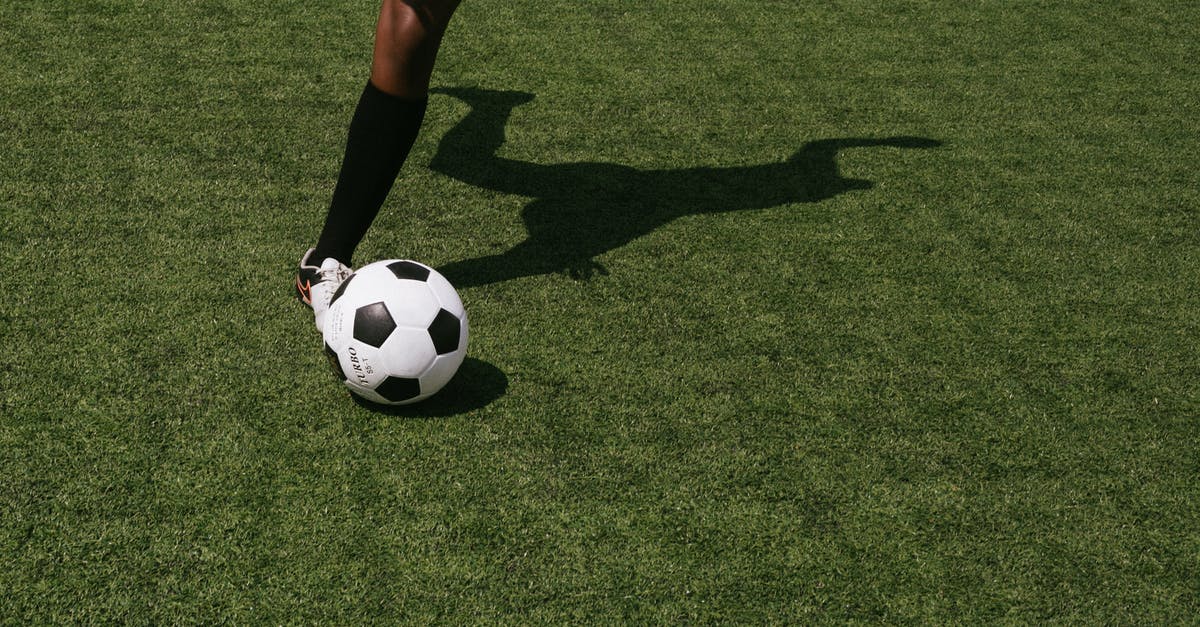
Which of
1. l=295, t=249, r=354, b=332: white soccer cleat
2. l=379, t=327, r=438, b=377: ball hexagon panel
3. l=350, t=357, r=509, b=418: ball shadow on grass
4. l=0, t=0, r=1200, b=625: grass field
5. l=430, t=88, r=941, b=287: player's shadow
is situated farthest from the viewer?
l=430, t=88, r=941, b=287: player's shadow

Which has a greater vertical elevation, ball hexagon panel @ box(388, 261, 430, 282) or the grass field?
ball hexagon panel @ box(388, 261, 430, 282)

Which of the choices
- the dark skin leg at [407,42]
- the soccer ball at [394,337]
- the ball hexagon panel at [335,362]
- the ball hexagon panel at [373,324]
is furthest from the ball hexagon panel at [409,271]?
the dark skin leg at [407,42]

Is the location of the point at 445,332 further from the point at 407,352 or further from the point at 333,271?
the point at 333,271

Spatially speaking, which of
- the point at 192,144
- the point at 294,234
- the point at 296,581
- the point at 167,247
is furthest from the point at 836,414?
the point at 192,144

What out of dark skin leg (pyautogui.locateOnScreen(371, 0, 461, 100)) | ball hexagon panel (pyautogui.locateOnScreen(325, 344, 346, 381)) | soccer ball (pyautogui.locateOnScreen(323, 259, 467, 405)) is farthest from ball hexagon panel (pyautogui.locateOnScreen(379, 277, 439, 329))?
dark skin leg (pyautogui.locateOnScreen(371, 0, 461, 100))

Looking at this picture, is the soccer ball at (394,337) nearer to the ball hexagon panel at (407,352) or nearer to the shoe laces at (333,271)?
the ball hexagon panel at (407,352)

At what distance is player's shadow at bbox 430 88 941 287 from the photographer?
3381 millimetres

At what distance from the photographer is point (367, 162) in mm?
2934

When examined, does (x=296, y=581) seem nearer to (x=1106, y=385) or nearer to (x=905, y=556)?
(x=905, y=556)

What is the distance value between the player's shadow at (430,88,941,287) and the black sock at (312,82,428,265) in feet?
1.19

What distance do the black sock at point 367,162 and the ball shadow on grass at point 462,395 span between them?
1.68 feet

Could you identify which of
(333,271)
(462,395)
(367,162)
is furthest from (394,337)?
(367,162)

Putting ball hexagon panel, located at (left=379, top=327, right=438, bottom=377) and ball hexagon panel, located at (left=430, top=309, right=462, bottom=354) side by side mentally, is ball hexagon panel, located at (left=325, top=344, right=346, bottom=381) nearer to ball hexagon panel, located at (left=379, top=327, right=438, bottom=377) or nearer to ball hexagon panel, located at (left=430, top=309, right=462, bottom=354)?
ball hexagon panel, located at (left=379, top=327, right=438, bottom=377)

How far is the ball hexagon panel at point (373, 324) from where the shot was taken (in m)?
2.54
